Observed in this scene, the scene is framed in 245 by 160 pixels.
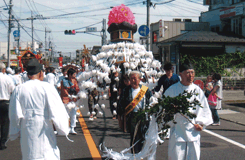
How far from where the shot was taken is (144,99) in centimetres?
539

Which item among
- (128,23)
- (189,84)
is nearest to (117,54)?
(128,23)

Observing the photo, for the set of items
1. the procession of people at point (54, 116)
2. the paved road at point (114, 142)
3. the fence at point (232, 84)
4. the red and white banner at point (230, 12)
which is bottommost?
the paved road at point (114, 142)

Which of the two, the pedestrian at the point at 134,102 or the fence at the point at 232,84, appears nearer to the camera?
the pedestrian at the point at 134,102

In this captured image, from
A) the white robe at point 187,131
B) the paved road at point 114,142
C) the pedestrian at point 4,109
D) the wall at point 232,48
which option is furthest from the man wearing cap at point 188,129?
the wall at point 232,48

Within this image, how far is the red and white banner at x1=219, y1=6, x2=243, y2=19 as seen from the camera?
2605 centimetres

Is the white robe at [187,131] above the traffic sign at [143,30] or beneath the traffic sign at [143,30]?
beneath

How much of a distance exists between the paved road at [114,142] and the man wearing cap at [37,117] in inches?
98.6

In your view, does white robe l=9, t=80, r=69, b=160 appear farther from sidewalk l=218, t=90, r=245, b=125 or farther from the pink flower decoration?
sidewalk l=218, t=90, r=245, b=125

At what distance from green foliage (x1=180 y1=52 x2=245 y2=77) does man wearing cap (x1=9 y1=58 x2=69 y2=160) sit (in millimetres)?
22250

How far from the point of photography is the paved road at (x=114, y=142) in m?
6.13

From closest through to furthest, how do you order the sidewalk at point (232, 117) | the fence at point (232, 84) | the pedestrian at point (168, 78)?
the pedestrian at point (168, 78)
the sidewalk at point (232, 117)
the fence at point (232, 84)

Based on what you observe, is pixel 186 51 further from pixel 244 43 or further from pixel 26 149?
pixel 26 149

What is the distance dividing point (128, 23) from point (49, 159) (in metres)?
5.43

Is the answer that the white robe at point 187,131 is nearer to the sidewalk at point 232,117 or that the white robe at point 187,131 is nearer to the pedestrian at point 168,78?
the pedestrian at point 168,78
